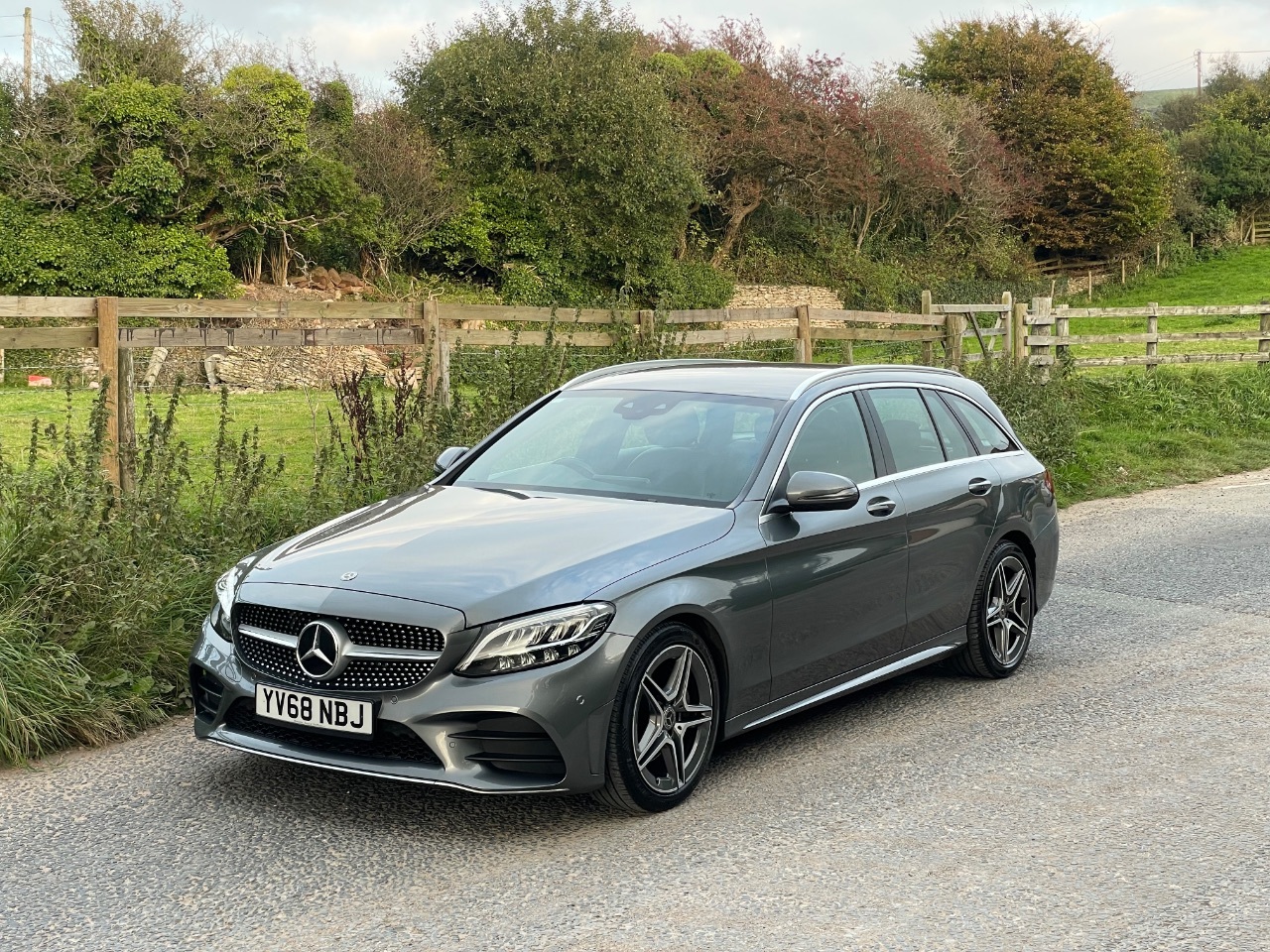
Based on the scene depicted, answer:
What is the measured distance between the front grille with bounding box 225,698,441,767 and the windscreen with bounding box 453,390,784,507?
155 centimetres

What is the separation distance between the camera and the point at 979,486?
7035 mm

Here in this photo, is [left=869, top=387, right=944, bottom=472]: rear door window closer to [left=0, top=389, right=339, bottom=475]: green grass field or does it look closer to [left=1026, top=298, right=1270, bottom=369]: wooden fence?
[left=0, top=389, right=339, bottom=475]: green grass field

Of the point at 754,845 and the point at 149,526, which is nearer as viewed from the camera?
the point at 754,845

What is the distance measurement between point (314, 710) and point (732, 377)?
280 centimetres

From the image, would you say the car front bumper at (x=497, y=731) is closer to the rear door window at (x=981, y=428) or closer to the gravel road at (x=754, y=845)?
the gravel road at (x=754, y=845)

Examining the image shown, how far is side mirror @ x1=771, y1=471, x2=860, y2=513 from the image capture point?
561 centimetres

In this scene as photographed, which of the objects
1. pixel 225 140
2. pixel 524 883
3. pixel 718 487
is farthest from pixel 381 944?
pixel 225 140

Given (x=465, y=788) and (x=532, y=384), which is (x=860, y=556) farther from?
(x=532, y=384)

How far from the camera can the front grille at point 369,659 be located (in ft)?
15.4

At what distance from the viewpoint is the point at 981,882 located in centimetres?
437

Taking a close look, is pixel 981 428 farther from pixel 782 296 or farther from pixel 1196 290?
pixel 1196 290

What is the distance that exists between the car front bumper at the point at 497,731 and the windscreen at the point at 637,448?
48.9 inches

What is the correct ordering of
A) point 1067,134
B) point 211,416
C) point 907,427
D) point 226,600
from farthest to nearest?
point 1067,134 < point 211,416 < point 907,427 < point 226,600

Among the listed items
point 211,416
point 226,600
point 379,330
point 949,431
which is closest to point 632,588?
point 226,600
